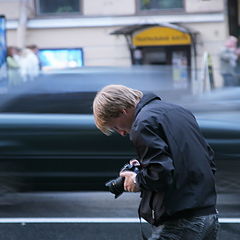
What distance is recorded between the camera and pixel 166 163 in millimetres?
2395

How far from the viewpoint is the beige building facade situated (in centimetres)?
1468

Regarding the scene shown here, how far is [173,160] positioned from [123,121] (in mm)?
296

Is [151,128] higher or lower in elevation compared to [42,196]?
higher

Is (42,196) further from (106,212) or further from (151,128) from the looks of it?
(151,128)

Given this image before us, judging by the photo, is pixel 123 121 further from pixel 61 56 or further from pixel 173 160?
pixel 61 56

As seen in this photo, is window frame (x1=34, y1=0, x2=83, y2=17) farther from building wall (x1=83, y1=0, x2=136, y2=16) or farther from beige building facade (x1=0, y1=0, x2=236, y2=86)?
building wall (x1=83, y1=0, x2=136, y2=16)

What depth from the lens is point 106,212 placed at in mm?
4074

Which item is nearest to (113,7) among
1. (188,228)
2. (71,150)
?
(71,150)

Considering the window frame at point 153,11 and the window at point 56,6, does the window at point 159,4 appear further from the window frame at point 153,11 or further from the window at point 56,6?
the window at point 56,6

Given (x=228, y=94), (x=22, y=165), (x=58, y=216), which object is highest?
(x=228, y=94)

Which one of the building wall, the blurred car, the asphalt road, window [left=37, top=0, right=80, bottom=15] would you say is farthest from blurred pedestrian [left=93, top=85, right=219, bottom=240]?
window [left=37, top=0, right=80, bottom=15]

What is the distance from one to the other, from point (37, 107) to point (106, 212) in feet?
3.40

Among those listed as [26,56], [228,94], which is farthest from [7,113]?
[26,56]

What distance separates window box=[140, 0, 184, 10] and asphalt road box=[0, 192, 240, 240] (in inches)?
445
